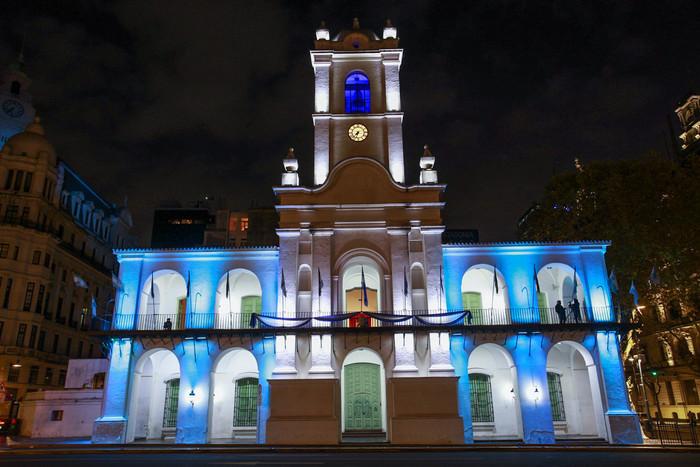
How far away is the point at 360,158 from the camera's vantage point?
28.0 metres

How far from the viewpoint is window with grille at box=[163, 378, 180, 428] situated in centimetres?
2828

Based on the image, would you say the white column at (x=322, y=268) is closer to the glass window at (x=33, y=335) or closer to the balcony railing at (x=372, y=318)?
the balcony railing at (x=372, y=318)

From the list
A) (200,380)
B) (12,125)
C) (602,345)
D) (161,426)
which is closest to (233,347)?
(200,380)

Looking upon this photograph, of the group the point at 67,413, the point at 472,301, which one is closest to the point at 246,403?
the point at 67,413

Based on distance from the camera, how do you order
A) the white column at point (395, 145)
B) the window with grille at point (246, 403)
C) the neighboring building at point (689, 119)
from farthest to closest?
1. the neighboring building at point (689, 119)
2. the white column at point (395, 145)
3. the window with grille at point (246, 403)

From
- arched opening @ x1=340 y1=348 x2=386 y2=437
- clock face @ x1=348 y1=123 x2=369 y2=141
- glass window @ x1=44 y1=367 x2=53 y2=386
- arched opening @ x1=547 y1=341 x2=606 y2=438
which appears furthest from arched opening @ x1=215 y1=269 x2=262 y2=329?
glass window @ x1=44 y1=367 x2=53 y2=386

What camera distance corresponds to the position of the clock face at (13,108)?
146ft

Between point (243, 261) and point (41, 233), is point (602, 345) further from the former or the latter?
point (41, 233)

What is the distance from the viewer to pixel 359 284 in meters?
30.4

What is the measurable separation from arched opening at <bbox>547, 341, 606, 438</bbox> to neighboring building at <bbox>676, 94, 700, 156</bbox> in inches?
1279

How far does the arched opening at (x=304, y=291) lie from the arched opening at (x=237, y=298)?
9.62ft

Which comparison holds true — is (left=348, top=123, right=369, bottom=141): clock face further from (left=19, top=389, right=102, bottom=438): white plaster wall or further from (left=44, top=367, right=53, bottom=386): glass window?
(left=44, top=367, right=53, bottom=386): glass window

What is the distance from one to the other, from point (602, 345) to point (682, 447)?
538cm

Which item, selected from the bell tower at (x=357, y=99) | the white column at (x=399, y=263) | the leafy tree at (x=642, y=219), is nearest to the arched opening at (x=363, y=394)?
the white column at (x=399, y=263)
